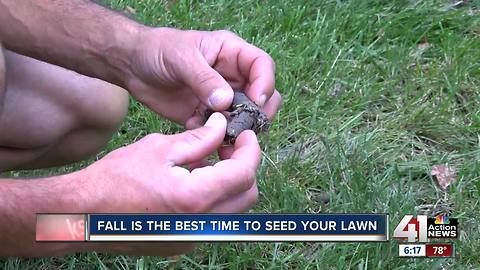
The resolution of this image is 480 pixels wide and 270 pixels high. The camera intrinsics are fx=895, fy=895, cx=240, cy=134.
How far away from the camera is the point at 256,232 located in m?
1.72

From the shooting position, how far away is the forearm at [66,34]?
1888 mm

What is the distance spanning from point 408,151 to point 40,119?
3.40 feet

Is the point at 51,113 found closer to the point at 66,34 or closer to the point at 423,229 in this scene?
the point at 66,34

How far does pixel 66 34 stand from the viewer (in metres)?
1.91

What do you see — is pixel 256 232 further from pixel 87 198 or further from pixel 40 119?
pixel 40 119

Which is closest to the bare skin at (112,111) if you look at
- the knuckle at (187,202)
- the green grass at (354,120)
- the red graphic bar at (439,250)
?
the knuckle at (187,202)

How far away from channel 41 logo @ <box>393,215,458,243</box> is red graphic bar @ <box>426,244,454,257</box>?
0.02 m

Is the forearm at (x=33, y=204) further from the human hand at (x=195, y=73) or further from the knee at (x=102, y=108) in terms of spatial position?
the knee at (x=102, y=108)

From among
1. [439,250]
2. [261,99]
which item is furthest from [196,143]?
[439,250]

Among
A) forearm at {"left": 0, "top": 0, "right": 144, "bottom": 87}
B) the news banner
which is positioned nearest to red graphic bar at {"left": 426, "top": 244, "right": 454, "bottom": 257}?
the news banner

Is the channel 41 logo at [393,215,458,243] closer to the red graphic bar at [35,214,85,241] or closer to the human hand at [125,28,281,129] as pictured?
the human hand at [125,28,281,129]

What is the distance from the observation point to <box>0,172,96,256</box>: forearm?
143 cm

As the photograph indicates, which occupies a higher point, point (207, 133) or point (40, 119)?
point (40, 119)

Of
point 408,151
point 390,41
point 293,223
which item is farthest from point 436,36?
point 293,223
